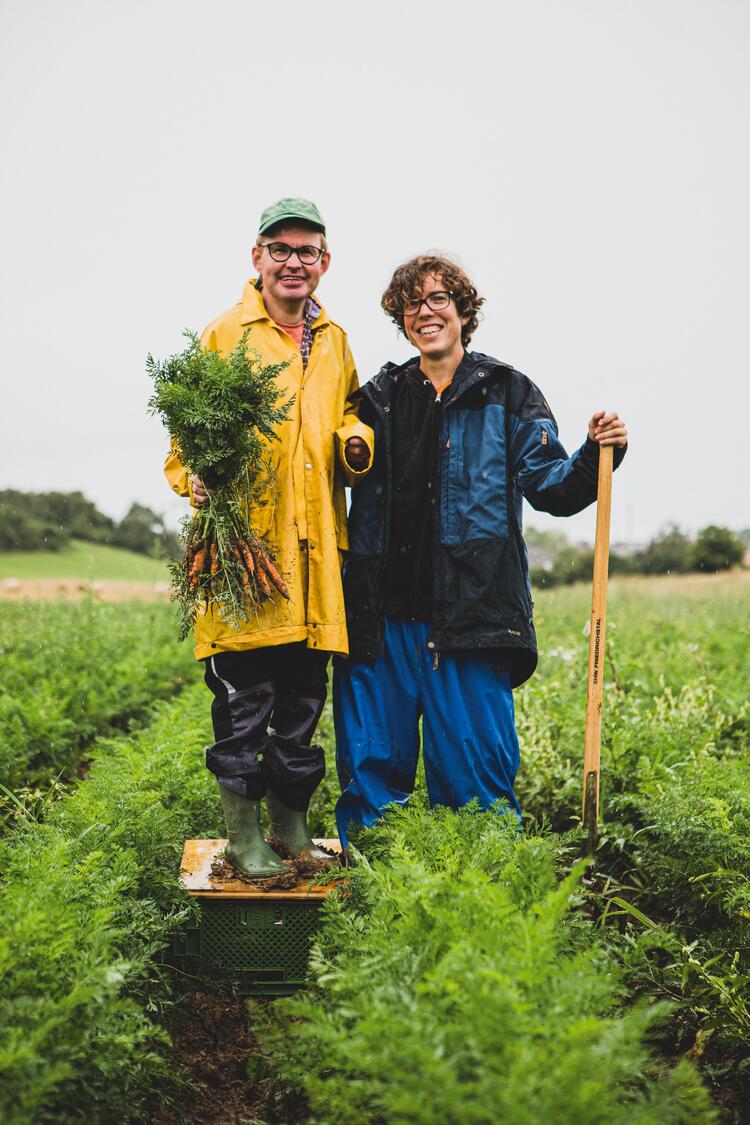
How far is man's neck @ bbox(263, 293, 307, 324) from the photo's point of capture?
3.81m

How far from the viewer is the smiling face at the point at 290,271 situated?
3746 millimetres

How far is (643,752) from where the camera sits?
4.75 metres

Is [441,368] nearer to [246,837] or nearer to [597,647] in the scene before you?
[597,647]

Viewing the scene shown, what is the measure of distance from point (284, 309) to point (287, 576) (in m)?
1.04

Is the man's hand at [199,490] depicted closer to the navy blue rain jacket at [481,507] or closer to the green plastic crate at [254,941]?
the navy blue rain jacket at [481,507]

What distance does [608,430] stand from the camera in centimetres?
367

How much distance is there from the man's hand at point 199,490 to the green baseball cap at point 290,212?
3.28 ft

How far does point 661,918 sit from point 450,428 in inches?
82.8

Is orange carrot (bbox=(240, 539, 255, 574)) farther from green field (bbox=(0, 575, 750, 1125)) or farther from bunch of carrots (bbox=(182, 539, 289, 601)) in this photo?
green field (bbox=(0, 575, 750, 1125))

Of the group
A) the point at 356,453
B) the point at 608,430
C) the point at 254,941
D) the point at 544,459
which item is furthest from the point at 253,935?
the point at 608,430

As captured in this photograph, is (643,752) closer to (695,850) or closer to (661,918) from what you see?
(661,918)

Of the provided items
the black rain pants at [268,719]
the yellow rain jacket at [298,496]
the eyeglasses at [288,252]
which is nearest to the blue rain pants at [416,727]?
the black rain pants at [268,719]

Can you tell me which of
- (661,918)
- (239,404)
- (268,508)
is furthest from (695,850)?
(239,404)

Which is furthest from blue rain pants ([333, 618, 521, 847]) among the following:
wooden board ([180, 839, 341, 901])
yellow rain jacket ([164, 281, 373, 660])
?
wooden board ([180, 839, 341, 901])
